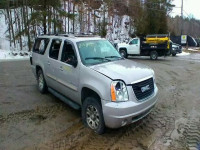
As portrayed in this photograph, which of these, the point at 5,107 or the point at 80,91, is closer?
the point at 80,91

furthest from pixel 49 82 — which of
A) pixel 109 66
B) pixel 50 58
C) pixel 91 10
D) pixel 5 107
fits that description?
pixel 91 10

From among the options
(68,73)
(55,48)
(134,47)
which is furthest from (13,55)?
(68,73)

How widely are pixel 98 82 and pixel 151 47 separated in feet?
45.5

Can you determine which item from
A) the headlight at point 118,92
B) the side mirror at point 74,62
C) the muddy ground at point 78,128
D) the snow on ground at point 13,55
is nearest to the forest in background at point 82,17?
the snow on ground at point 13,55

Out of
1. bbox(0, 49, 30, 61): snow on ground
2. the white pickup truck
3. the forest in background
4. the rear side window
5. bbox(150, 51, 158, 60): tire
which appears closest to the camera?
the rear side window

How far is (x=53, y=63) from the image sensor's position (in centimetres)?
512

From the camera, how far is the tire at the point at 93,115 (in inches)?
146

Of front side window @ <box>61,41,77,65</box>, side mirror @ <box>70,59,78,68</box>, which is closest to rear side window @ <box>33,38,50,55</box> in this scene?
front side window @ <box>61,41,77,65</box>

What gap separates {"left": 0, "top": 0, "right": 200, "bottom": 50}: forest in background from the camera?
56.6ft

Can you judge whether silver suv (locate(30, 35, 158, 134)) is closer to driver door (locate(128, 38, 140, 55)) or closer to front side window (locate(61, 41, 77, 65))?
front side window (locate(61, 41, 77, 65))

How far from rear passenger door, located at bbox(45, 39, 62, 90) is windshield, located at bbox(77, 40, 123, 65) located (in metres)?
0.78

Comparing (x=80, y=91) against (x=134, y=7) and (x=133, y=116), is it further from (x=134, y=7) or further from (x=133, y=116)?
(x=134, y=7)

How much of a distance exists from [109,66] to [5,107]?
9.97ft

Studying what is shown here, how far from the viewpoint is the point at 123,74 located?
12.0 ft
